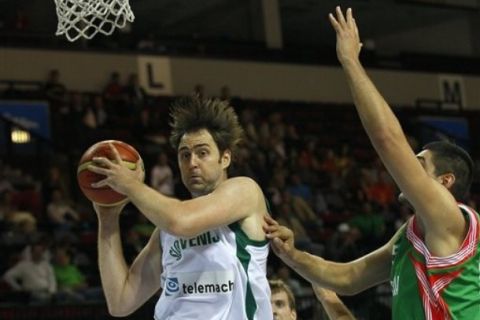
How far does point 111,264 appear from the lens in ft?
14.7

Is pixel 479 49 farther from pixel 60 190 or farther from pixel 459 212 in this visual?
pixel 459 212

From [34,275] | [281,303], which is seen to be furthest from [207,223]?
[34,275]

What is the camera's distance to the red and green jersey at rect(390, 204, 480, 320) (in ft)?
12.7

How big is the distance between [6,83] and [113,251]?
11.3 meters

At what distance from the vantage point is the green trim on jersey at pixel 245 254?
406 cm

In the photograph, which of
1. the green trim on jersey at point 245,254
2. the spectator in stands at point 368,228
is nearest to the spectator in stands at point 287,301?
the green trim on jersey at point 245,254

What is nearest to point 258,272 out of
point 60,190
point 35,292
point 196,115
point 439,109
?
point 196,115

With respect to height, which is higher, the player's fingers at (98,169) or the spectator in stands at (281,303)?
the player's fingers at (98,169)

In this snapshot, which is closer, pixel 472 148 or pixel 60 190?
pixel 60 190

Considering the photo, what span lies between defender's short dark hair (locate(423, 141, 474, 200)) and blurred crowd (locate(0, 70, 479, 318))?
19.4 feet

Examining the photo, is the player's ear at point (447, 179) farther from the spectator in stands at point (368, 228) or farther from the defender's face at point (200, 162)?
the spectator in stands at point (368, 228)

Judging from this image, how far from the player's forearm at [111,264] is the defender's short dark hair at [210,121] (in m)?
0.55

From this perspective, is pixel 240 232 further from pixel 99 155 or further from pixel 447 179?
pixel 447 179

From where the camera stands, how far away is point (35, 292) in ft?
33.0
